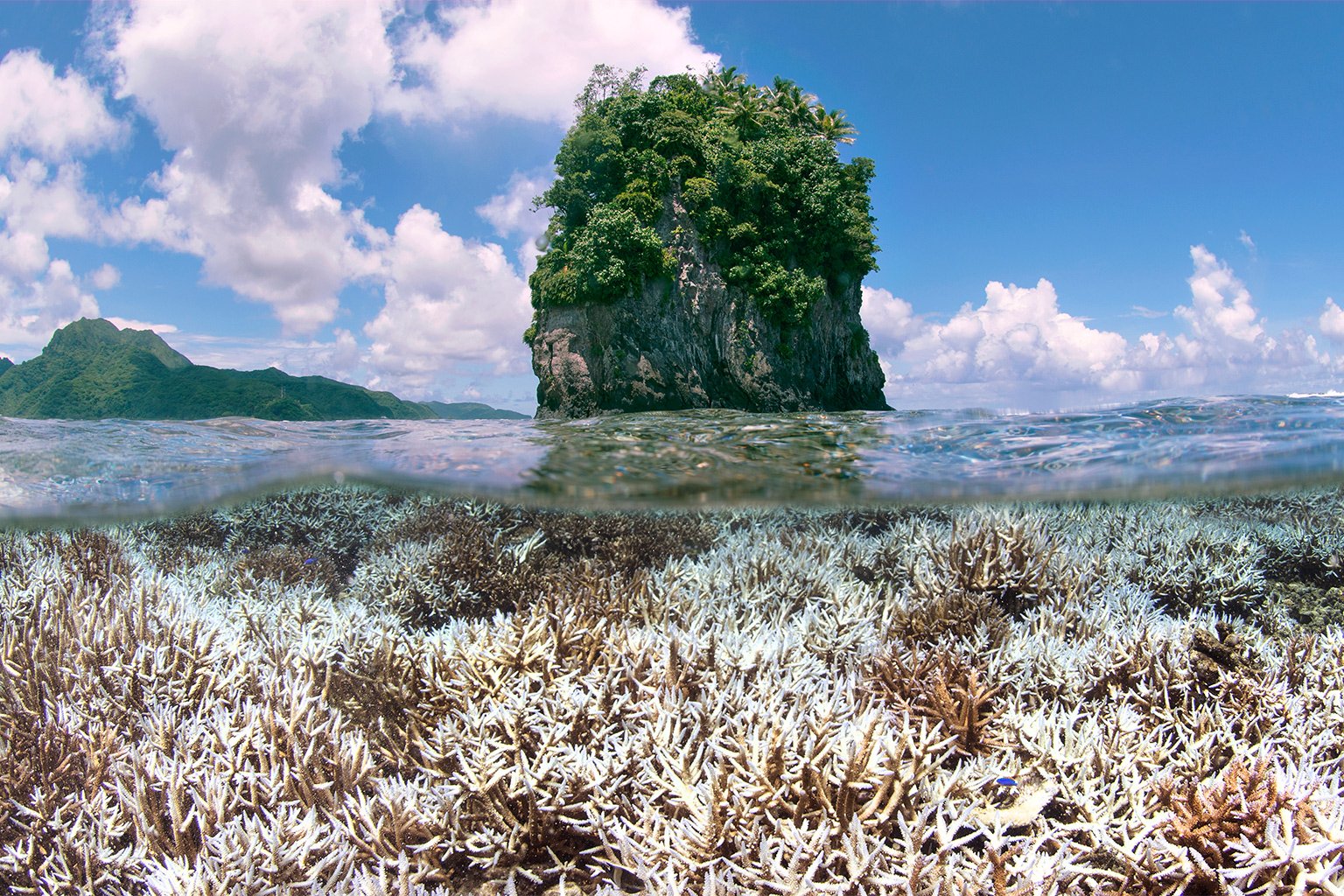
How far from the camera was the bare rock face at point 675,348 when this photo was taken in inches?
1149

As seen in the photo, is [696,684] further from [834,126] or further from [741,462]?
[834,126]

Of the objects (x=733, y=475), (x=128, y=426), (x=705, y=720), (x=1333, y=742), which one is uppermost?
(x=128, y=426)

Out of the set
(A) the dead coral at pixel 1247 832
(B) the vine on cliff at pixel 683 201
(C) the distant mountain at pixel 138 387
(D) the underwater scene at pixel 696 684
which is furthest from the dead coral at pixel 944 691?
(C) the distant mountain at pixel 138 387

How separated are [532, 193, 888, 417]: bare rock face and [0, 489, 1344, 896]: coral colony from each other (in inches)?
908

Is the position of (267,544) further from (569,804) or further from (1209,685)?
(1209,685)

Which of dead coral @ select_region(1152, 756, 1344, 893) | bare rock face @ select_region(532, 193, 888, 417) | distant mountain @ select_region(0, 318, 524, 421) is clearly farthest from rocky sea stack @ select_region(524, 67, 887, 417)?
distant mountain @ select_region(0, 318, 524, 421)

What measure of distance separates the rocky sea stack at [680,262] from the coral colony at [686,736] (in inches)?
911

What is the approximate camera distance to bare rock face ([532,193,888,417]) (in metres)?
29.2

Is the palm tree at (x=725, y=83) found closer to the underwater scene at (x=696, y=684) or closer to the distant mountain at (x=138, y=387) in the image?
the underwater scene at (x=696, y=684)

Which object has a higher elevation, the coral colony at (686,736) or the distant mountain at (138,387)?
the distant mountain at (138,387)

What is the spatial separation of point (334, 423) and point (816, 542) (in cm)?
983

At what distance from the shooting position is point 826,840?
2.72 metres

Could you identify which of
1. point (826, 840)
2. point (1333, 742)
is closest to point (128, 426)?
point (826, 840)

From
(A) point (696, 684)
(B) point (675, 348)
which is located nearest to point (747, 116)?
(B) point (675, 348)
